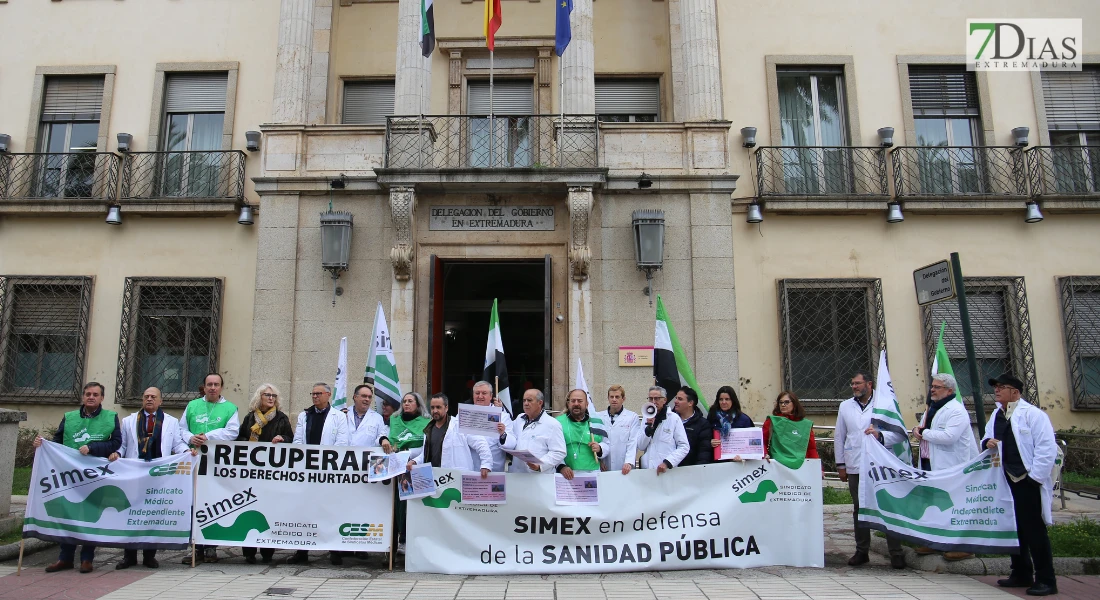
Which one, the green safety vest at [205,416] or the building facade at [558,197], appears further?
the building facade at [558,197]

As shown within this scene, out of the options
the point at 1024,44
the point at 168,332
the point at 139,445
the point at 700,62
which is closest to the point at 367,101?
the point at 168,332

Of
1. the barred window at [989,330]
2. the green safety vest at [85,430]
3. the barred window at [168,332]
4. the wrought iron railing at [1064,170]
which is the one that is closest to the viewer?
the green safety vest at [85,430]

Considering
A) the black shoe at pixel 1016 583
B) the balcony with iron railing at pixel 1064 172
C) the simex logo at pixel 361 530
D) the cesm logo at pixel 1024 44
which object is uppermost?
the cesm logo at pixel 1024 44

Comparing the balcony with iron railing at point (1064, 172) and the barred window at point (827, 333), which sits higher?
the balcony with iron railing at point (1064, 172)

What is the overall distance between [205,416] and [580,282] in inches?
257

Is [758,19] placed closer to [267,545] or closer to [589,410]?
[589,410]

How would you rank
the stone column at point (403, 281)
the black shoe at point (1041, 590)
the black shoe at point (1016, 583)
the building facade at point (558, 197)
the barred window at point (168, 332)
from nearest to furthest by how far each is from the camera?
the black shoe at point (1041, 590) < the black shoe at point (1016, 583) < the stone column at point (403, 281) < the building facade at point (558, 197) < the barred window at point (168, 332)

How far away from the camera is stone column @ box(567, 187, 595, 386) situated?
12.2 meters

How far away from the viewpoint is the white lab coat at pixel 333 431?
7785mm

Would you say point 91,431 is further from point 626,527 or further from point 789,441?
point 789,441

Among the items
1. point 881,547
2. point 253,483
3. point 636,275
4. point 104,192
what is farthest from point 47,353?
point 881,547

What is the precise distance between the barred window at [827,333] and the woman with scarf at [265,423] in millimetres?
9588

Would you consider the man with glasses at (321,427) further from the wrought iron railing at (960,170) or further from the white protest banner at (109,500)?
the wrought iron railing at (960,170)

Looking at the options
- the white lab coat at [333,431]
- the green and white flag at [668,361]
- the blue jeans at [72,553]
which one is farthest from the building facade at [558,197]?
the blue jeans at [72,553]
